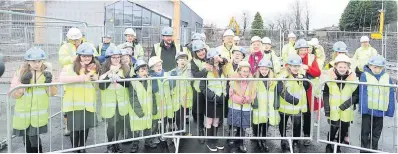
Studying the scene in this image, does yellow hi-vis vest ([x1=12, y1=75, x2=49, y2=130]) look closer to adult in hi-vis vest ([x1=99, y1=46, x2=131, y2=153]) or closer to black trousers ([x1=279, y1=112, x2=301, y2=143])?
adult in hi-vis vest ([x1=99, y1=46, x2=131, y2=153])

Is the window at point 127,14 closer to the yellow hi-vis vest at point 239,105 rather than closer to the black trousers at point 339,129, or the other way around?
the yellow hi-vis vest at point 239,105

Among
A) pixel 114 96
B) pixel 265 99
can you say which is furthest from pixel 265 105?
pixel 114 96

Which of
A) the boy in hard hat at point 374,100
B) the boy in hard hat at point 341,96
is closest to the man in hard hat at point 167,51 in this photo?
the boy in hard hat at point 341,96

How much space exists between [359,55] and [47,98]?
6536 mm

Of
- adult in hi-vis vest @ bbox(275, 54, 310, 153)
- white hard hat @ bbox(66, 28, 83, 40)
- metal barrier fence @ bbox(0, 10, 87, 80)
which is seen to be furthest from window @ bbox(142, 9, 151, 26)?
adult in hi-vis vest @ bbox(275, 54, 310, 153)

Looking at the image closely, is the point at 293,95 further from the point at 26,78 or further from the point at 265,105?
the point at 26,78

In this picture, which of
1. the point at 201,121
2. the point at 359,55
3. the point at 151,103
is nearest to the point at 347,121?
the point at 201,121

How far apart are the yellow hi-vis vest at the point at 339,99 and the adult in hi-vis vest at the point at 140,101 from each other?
8.36 ft

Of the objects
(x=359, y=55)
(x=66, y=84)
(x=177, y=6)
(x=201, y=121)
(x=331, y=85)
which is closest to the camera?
(x=66, y=84)

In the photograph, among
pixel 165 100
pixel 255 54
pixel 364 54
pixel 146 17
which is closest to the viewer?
pixel 165 100

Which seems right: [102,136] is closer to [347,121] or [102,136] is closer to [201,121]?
[201,121]

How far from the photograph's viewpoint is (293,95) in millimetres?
5102

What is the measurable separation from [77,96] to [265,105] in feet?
8.44

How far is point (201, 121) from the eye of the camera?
5871 mm
